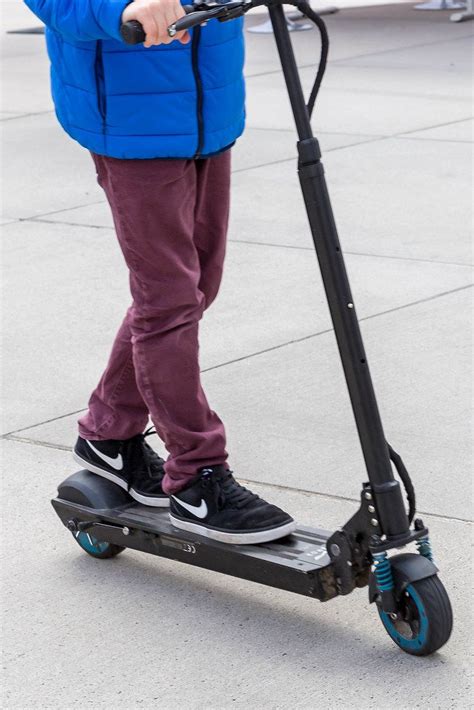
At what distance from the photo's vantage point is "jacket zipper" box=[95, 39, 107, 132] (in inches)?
113

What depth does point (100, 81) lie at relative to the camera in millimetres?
2885

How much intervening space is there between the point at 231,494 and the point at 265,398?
1364mm

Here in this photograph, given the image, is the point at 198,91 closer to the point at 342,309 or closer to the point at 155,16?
the point at 155,16

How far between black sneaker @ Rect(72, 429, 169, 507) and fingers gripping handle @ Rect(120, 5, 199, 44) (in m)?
1.15

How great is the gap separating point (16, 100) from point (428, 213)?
553 cm

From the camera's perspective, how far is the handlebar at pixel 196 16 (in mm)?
2504

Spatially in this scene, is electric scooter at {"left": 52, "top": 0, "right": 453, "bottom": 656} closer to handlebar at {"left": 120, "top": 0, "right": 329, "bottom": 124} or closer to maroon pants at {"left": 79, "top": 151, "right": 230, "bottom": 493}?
handlebar at {"left": 120, "top": 0, "right": 329, "bottom": 124}

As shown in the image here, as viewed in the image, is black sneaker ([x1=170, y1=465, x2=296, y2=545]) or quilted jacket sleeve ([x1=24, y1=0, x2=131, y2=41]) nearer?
quilted jacket sleeve ([x1=24, y1=0, x2=131, y2=41])

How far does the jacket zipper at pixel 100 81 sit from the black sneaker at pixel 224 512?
33.9 inches

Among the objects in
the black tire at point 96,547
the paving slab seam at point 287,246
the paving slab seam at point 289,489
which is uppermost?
the black tire at point 96,547

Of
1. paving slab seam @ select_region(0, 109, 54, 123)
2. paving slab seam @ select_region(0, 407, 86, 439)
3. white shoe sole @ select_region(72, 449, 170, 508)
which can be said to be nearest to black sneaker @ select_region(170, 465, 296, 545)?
white shoe sole @ select_region(72, 449, 170, 508)

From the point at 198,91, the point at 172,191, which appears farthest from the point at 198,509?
the point at 198,91

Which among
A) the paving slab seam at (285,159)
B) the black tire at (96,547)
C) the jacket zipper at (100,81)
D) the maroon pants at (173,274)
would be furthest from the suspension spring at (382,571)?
the paving slab seam at (285,159)

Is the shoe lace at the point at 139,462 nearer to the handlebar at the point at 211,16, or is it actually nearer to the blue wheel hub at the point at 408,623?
the blue wheel hub at the point at 408,623
